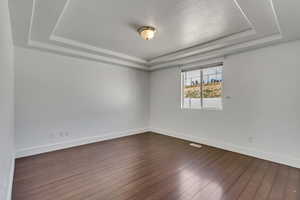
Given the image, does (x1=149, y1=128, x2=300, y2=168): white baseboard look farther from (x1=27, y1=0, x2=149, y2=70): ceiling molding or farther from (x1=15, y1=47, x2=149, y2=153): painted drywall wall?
(x1=27, y1=0, x2=149, y2=70): ceiling molding

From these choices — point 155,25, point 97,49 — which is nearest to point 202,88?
point 155,25

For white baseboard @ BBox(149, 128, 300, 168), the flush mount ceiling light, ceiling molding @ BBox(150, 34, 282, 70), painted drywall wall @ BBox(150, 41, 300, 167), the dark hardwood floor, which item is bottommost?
the dark hardwood floor

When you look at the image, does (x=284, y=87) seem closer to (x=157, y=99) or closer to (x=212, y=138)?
(x=212, y=138)

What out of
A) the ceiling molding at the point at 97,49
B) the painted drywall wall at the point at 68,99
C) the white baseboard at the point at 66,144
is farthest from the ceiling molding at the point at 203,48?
the white baseboard at the point at 66,144

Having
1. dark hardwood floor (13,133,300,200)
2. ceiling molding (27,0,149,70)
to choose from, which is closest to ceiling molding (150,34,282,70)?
ceiling molding (27,0,149,70)

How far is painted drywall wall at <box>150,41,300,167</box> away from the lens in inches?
105

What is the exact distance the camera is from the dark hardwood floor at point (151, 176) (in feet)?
6.03

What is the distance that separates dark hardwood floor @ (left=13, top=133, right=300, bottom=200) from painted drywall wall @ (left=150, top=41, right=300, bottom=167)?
1.17 feet

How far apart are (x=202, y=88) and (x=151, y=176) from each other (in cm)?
290

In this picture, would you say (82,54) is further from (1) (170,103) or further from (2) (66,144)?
(1) (170,103)

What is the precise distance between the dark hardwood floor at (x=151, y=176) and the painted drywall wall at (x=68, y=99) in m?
0.56

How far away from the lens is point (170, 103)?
15.9ft

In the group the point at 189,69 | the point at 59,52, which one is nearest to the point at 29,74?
the point at 59,52

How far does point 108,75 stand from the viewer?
14.2ft
